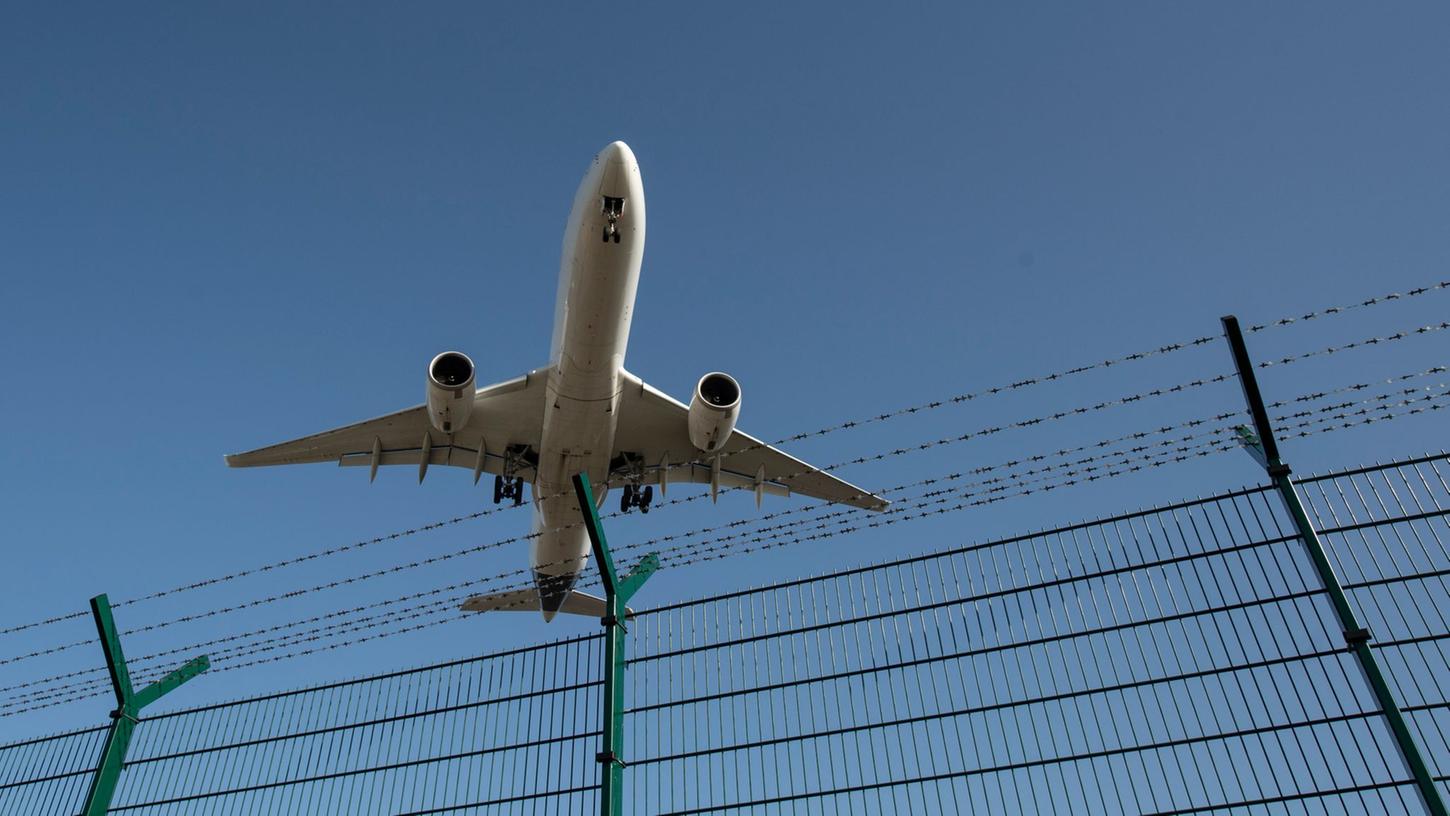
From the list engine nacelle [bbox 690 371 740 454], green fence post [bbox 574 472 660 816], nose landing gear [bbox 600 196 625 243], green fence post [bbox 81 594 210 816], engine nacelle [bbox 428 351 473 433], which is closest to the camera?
green fence post [bbox 574 472 660 816]

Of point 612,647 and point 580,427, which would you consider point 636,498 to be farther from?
point 612,647

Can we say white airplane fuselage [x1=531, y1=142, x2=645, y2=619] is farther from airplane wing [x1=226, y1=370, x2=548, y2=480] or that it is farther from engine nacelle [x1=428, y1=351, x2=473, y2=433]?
engine nacelle [x1=428, y1=351, x2=473, y2=433]

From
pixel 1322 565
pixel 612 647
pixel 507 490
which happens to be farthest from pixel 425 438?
pixel 1322 565

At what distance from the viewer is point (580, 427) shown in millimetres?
25766

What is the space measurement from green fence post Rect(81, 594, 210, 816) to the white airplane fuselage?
333 inches

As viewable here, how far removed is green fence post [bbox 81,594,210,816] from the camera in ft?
40.5

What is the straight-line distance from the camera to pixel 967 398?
31.2ft

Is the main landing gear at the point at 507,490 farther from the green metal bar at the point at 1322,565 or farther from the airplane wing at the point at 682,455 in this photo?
the green metal bar at the point at 1322,565

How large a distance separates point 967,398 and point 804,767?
404cm

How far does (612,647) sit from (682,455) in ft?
65.1

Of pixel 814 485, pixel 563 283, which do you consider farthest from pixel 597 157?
pixel 814 485

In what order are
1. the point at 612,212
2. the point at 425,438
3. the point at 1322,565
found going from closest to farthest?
the point at 1322,565 → the point at 612,212 → the point at 425,438

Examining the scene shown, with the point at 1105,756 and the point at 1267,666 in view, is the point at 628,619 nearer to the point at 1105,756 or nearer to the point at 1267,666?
the point at 1105,756

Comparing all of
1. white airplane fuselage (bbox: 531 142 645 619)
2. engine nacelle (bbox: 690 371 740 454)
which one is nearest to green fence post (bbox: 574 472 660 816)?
white airplane fuselage (bbox: 531 142 645 619)
